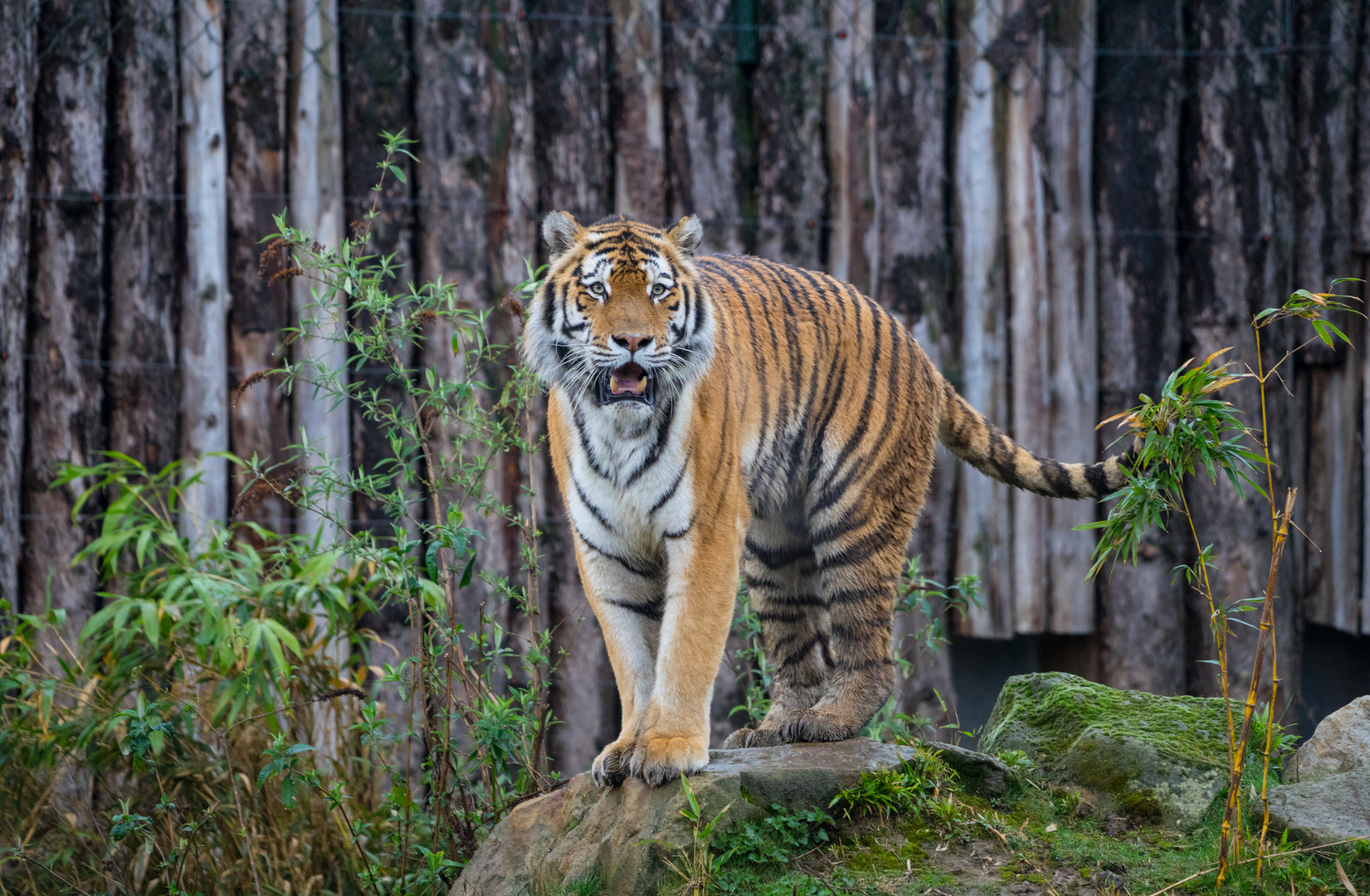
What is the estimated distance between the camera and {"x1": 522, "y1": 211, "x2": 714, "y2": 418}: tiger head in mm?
3066

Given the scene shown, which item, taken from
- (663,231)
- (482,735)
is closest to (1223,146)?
(663,231)

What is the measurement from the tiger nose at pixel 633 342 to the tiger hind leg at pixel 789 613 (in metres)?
0.93

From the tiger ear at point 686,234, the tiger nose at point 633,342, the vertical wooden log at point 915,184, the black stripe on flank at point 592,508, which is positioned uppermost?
the vertical wooden log at point 915,184

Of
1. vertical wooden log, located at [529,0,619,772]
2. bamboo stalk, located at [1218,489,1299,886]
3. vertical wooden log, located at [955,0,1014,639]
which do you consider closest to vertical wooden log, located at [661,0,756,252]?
vertical wooden log, located at [529,0,619,772]

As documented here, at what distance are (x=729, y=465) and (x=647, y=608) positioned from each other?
Answer: 0.45m

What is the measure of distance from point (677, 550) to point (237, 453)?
2628 millimetres

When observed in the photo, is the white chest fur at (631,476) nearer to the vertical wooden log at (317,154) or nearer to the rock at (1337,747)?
the rock at (1337,747)

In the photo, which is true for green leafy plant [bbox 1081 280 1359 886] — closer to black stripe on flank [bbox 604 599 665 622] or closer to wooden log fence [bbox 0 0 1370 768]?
black stripe on flank [bbox 604 599 665 622]

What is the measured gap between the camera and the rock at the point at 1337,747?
3.00 metres

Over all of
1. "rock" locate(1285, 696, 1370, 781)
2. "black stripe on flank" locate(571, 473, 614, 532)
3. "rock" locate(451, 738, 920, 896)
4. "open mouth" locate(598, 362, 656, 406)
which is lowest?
"rock" locate(451, 738, 920, 896)

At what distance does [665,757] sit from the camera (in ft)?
9.70

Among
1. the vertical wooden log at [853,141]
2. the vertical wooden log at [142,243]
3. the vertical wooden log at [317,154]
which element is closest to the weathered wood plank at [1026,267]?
the vertical wooden log at [853,141]

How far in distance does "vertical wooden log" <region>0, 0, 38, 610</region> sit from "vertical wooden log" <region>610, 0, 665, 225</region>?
2.38 m

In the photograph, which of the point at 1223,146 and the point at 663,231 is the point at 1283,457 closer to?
the point at 1223,146
